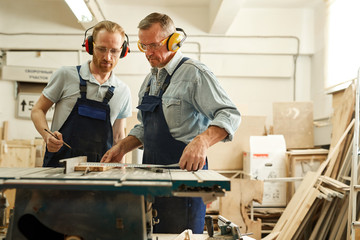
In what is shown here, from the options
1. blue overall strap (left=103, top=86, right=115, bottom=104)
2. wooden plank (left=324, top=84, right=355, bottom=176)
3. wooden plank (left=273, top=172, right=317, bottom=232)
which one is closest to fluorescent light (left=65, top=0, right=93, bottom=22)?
blue overall strap (left=103, top=86, right=115, bottom=104)

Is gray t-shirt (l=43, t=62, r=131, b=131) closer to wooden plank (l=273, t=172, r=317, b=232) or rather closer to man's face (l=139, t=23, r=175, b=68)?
man's face (l=139, t=23, r=175, b=68)

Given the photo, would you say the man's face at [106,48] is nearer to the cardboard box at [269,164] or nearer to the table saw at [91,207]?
the table saw at [91,207]

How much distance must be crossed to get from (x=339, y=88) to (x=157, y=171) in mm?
3261

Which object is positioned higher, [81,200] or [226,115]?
[226,115]

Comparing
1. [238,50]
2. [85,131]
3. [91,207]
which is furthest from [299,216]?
[238,50]

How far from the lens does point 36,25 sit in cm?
505

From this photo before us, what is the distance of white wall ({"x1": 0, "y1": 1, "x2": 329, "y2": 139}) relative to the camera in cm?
502

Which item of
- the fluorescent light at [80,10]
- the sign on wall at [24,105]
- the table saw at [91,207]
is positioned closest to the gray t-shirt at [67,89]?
the table saw at [91,207]

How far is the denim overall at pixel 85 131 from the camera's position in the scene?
204 cm

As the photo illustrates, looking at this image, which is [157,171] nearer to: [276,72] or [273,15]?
[276,72]

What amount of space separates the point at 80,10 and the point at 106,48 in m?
2.26

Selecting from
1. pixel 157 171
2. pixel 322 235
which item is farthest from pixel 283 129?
pixel 157 171

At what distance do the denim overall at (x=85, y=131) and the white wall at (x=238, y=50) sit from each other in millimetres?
2861

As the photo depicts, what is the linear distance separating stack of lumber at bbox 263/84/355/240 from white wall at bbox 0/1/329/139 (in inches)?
67.0
